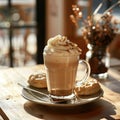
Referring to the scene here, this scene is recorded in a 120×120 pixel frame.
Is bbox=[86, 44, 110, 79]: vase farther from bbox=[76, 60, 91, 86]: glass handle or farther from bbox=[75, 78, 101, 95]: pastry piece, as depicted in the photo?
bbox=[75, 78, 101, 95]: pastry piece

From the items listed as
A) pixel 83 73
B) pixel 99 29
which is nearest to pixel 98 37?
pixel 99 29

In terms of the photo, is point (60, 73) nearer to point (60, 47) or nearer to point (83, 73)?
point (60, 47)

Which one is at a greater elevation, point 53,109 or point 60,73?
point 60,73

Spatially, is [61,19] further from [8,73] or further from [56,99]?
[56,99]

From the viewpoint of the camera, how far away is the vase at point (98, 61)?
163 centimetres

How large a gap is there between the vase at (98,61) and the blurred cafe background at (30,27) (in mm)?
1888

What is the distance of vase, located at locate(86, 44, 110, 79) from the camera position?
1.63 m

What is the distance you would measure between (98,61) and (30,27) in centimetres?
231

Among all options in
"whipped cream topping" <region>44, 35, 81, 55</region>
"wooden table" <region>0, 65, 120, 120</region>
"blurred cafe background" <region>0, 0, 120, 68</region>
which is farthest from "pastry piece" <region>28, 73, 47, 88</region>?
"blurred cafe background" <region>0, 0, 120, 68</region>

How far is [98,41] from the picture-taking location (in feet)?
5.39

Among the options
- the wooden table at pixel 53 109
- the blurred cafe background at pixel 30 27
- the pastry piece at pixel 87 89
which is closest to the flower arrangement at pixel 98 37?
the wooden table at pixel 53 109

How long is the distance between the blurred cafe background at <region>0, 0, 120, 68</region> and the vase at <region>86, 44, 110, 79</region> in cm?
189

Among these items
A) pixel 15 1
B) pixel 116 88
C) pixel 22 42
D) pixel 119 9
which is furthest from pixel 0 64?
pixel 116 88

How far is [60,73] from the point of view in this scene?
46.7 inches
